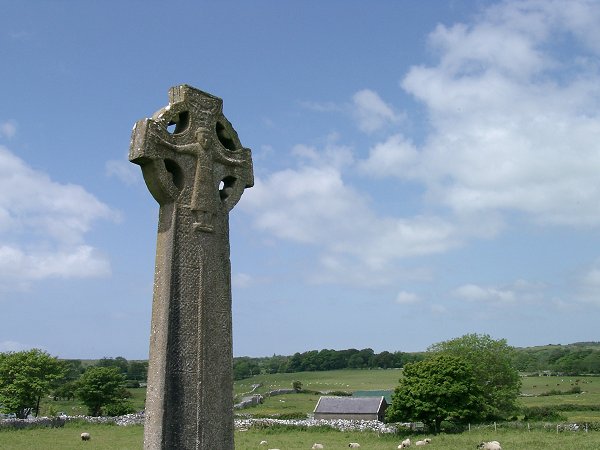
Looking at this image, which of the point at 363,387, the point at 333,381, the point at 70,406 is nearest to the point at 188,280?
the point at 70,406

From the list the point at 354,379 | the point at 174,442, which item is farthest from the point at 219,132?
the point at 354,379

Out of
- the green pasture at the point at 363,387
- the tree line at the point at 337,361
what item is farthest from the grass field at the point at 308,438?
the tree line at the point at 337,361

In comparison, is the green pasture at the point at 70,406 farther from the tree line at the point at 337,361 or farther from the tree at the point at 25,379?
the tree line at the point at 337,361

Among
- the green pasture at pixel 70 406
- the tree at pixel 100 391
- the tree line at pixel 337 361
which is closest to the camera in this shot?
the tree at pixel 100 391

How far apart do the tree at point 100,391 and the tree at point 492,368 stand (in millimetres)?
31779

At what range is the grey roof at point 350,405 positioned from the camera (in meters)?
59.5

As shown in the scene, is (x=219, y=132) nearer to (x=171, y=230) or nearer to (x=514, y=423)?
(x=171, y=230)

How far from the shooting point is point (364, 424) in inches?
1956

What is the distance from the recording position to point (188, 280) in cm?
927

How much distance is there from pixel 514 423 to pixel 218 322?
134 ft

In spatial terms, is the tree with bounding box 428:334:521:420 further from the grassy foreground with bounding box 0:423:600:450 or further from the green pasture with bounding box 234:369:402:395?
the green pasture with bounding box 234:369:402:395

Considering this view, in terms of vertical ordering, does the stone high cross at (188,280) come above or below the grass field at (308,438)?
above

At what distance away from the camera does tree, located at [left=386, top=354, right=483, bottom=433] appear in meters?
45.2

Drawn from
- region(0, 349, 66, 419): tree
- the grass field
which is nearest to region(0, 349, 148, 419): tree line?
region(0, 349, 66, 419): tree
